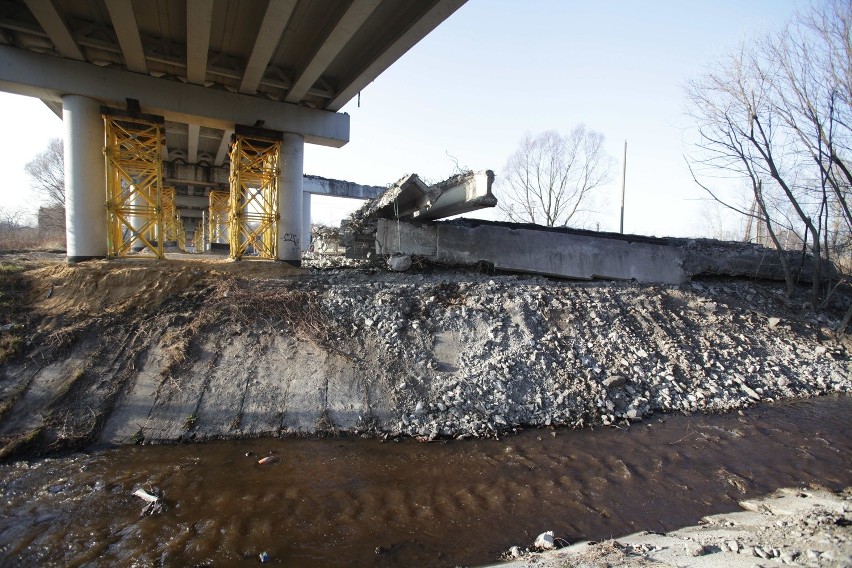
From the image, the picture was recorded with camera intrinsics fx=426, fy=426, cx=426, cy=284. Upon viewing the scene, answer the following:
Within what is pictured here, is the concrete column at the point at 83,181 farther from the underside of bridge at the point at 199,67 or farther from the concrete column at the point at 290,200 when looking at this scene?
the concrete column at the point at 290,200

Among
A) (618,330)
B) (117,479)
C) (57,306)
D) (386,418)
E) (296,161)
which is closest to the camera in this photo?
(117,479)

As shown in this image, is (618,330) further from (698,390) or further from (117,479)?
(117,479)

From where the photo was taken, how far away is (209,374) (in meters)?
7.02

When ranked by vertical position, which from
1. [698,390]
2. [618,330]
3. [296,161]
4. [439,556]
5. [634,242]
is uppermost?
[296,161]

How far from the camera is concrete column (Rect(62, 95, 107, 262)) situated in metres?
9.64

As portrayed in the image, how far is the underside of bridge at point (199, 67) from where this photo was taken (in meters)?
8.32

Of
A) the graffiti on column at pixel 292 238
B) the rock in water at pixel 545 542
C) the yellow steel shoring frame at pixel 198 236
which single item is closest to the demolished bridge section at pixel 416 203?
the graffiti on column at pixel 292 238

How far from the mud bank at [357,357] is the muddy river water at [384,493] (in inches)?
19.6

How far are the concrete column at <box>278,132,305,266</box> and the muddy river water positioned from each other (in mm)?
6664

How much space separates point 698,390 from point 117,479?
30.8 ft

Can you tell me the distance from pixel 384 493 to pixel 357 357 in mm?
3033

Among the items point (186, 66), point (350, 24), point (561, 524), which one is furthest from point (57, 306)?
point (561, 524)

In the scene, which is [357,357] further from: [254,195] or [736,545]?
[254,195]

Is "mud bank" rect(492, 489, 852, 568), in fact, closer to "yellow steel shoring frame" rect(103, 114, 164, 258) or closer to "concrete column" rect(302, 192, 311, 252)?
"yellow steel shoring frame" rect(103, 114, 164, 258)
